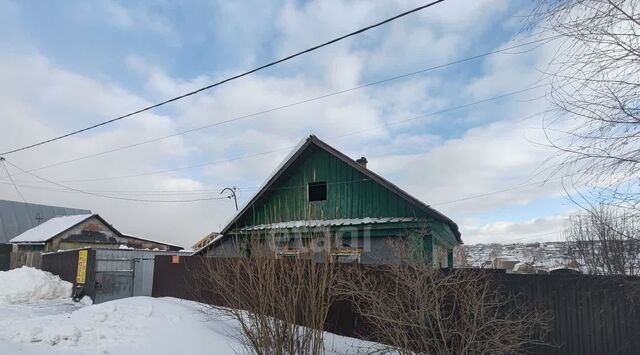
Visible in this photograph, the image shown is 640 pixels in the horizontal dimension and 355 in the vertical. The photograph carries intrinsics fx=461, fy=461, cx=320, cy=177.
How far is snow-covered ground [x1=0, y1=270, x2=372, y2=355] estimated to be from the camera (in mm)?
8086

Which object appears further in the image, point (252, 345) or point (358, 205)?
point (358, 205)

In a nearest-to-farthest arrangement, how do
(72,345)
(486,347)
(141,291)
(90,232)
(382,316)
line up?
(486,347), (382,316), (72,345), (141,291), (90,232)

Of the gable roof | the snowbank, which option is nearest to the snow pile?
the snowbank

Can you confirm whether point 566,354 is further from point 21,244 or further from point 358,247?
point 21,244

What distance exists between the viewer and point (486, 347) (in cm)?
573

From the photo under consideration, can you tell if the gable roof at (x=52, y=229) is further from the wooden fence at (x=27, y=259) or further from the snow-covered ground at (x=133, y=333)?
the snow-covered ground at (x=133, y=333)

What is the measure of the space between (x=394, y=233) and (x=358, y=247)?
4.28ft

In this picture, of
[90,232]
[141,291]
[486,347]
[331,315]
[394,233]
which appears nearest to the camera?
[486,347]

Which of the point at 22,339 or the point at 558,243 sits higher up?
the point at 558,243

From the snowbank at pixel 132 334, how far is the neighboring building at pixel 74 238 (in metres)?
23.5

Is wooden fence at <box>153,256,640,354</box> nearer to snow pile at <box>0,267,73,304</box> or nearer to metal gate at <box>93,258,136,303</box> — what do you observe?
metal gate at <box>93,258,136,303</box>

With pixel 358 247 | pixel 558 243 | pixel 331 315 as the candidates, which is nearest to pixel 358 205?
pixel 358 247

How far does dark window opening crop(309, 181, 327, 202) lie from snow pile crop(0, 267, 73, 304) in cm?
1149

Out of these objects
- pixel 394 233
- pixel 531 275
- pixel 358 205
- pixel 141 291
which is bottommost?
pixel 141 291
